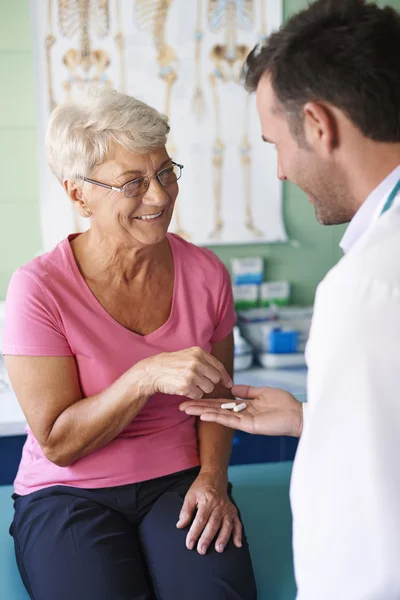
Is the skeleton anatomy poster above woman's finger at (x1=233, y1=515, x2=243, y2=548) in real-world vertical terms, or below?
above

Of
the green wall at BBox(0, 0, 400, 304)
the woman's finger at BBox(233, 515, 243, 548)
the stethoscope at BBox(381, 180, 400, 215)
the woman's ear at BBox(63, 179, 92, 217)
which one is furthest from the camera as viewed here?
the green wall at BBox(0, 0, 400, 304)

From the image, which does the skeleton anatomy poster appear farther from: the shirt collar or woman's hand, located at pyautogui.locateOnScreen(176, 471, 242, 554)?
the shirt collar

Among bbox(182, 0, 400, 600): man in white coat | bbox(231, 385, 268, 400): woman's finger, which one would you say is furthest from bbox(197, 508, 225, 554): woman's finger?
bbox(182, 0, 400, 600): man in white coat

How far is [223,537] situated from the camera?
1.46 metres

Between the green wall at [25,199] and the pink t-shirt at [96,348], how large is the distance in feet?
3.63

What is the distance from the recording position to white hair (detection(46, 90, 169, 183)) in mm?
1536

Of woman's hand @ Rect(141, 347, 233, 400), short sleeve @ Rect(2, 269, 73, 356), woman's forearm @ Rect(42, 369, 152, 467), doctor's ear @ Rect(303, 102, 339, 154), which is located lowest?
woman's forearm @ Rect(42, 369, 152, 467)

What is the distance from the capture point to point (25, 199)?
2.69m

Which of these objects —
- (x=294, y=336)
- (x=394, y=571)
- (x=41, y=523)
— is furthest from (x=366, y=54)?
(x=294, y=336)

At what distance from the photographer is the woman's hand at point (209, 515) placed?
1449 millimetres

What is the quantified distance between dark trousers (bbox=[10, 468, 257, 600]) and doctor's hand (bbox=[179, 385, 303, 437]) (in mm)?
235

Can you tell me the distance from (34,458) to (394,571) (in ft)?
3.06

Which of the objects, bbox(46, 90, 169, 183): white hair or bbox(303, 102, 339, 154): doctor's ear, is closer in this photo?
bbox(303, 102, 339, 154): doctor's ear

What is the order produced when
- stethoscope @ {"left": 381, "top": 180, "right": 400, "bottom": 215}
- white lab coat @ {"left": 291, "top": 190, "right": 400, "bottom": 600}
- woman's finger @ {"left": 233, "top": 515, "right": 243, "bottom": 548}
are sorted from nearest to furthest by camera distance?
white lab coat @ {"left": 291, "top": 190, "right": 400, "bottom": 600} → stethoscope @ {"left": 381, "top": 180, "right": 400, "bottom": 215} → woman's finger @ {"left": 233, "top": 515, "right": 243, "bottom": 548}
